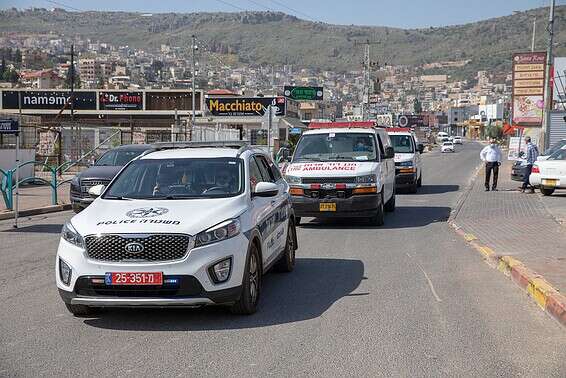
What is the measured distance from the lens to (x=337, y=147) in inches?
657

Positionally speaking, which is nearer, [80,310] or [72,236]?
[72,236]

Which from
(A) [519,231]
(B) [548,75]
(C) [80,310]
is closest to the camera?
(C) [80,310]

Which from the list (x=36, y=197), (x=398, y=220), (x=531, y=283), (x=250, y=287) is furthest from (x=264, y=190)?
(x=36, y=197)

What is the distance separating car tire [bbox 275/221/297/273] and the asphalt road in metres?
0.16

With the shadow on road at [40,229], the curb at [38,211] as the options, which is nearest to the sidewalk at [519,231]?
the shadow on road at [40,229]

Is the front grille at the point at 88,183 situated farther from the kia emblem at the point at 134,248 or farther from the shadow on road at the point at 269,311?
the kia emblem at the point at 134,248

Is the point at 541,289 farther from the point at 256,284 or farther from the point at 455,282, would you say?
the point at 256,284

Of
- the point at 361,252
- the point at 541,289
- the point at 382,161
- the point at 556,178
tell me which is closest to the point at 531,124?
the point at 556,178

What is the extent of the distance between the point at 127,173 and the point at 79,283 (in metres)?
2.03

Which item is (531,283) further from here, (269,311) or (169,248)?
(169,248)

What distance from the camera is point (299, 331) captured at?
7.10m

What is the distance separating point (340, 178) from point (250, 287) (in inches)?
A: 307

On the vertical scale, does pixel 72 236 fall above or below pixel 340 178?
above

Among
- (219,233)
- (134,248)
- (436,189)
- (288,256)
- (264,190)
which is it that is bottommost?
(436,189)
